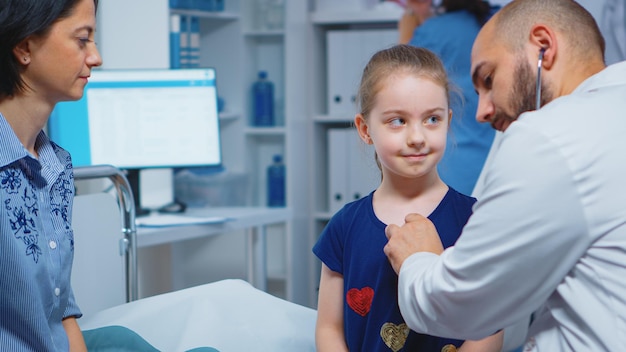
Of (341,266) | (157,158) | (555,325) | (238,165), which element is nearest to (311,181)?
(238,165)

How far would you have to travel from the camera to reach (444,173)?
9.92 ft

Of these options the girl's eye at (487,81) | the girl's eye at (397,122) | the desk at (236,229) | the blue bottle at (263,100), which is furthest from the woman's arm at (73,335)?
the blue bottle at (263,100)

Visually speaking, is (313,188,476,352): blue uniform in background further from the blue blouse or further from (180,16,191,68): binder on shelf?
(180,16,191,68): binder on shelf

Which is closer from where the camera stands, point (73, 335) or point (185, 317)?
point (73, 335)

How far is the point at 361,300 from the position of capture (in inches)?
56.9

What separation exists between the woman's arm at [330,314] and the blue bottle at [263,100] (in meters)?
3.03

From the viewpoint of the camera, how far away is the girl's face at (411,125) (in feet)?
4.72

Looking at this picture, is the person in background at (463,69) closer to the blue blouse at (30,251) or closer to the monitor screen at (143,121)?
the monitor screen at (143,121)

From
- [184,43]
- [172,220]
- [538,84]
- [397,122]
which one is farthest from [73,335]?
[184,43]

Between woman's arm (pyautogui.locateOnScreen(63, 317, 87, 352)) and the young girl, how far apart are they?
1.37 ft

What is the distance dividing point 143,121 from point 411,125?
1.90 metres

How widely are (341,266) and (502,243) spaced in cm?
40

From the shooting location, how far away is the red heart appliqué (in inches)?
56.6

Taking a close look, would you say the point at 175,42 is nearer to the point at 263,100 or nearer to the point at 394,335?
the point at 263,100
